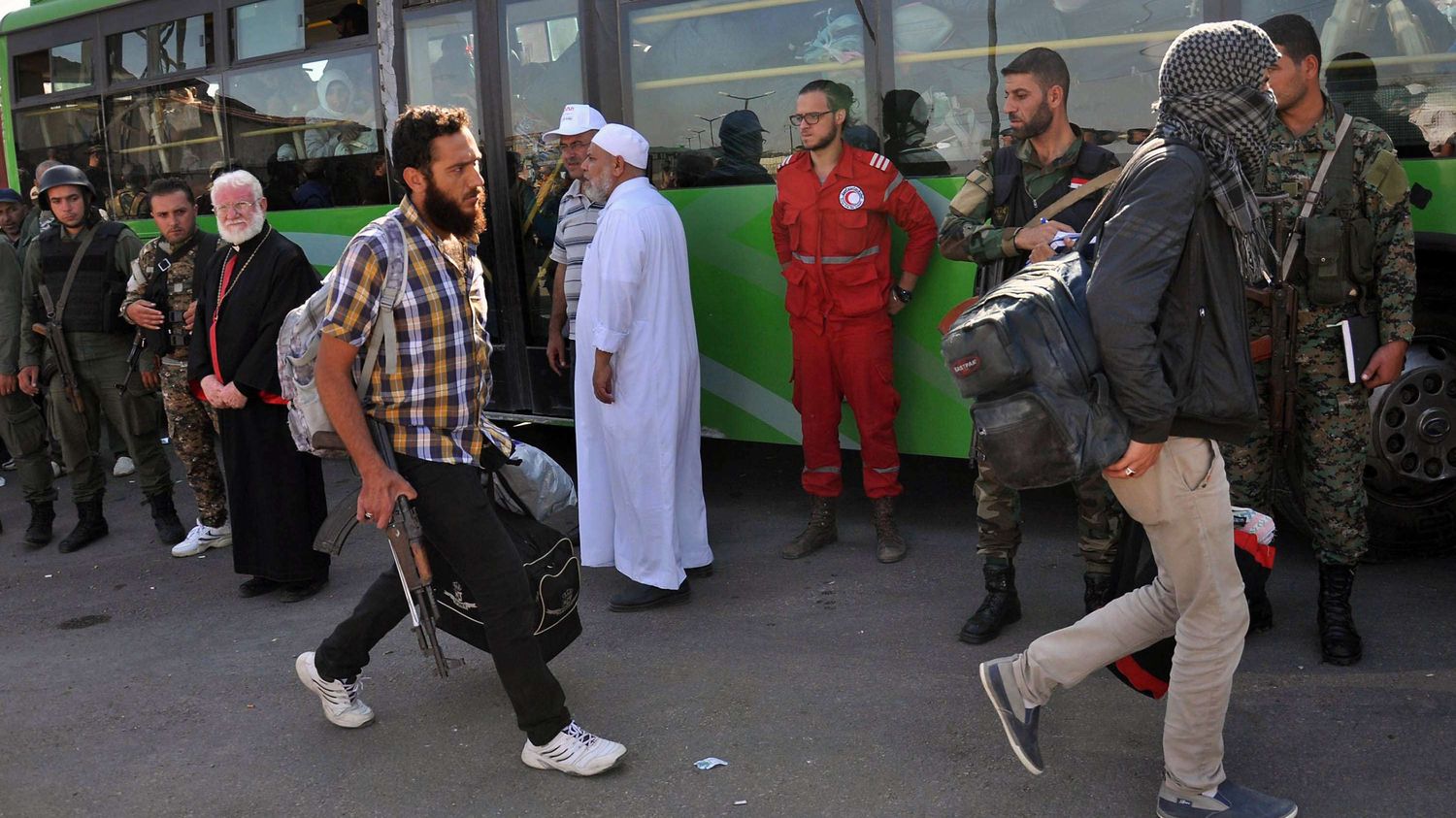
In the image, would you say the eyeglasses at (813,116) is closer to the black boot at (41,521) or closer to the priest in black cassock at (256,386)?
the priest in black cassock at (256,386)

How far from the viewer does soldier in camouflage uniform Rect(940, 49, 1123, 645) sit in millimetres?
4645

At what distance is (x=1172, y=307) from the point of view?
3023 millimetres

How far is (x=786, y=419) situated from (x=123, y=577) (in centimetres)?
335

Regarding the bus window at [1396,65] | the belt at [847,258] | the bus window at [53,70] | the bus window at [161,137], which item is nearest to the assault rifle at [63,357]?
the bus window at [161,137]

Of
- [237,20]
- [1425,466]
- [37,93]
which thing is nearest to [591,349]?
[1425,466]

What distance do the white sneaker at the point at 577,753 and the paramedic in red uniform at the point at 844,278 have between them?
2.11m

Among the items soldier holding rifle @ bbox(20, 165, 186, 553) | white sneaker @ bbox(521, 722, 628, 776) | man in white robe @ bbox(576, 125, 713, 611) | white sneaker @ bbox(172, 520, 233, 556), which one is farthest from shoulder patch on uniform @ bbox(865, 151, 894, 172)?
soldier holding rifle @ bbox(20, 165, 186, 553)

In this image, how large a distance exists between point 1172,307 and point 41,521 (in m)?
Answer: 6.52

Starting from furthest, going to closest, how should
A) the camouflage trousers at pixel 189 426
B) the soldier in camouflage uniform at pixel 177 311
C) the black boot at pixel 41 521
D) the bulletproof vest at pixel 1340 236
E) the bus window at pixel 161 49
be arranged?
the bus window at pixel 161 49 < the black boot at pixel 41 521 < the camouflage trousers at pixel 189 426 < the soldier in camouflage uniform at pixel 177 311 < the bulletproof vest at pixel 1340 236

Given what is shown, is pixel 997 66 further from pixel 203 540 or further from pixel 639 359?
pixel 203 540

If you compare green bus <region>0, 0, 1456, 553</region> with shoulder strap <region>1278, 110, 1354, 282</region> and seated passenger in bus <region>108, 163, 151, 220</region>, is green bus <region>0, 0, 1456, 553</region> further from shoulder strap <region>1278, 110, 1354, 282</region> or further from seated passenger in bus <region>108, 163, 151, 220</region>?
shoulder strap <region>1278, 110, 1354, 282</region>

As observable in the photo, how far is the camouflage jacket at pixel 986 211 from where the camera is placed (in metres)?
4.72

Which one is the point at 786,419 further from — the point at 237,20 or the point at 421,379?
the point at 237,20

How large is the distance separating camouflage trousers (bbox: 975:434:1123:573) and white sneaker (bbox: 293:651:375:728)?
219cm
